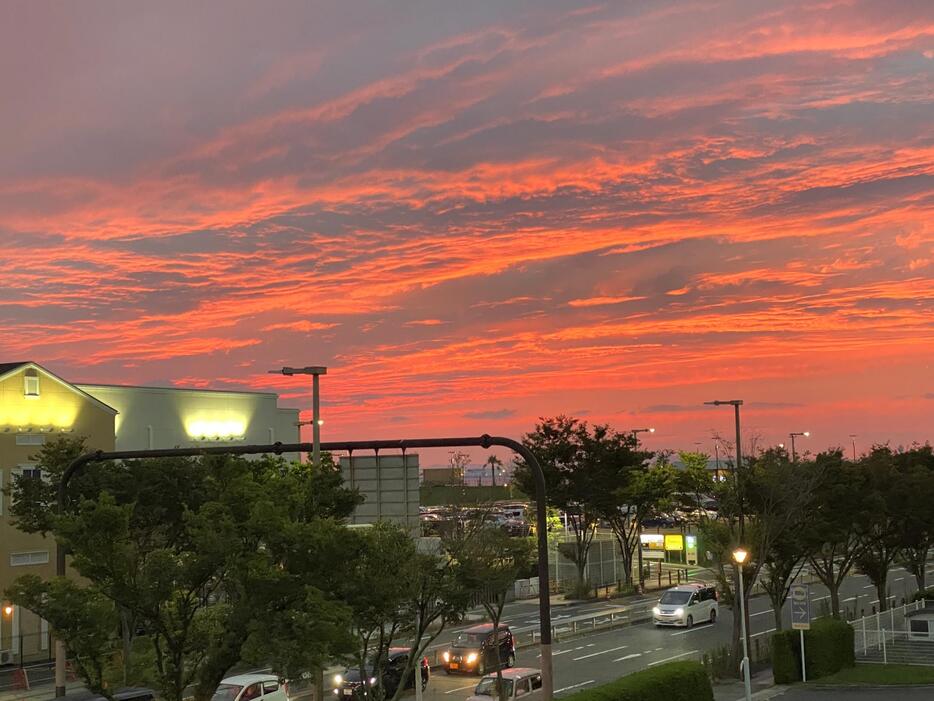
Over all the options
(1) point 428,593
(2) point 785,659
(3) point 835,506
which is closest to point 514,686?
(1) point 428,593

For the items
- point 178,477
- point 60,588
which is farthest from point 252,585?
point 178,477

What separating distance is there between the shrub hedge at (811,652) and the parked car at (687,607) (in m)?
13.3

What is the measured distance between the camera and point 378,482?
25484 millimetres

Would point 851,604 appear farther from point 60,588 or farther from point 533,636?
point 60,588

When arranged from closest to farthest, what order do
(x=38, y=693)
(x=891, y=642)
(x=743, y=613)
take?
(x=743, y=613)
(x=38, y=693)
(x=891, y=642)

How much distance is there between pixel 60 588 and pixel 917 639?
39.6 metres

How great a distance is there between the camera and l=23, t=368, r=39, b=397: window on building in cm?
5106

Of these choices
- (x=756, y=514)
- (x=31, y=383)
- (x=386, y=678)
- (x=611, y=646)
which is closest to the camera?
(x=386, y=678)

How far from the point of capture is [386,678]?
124ft

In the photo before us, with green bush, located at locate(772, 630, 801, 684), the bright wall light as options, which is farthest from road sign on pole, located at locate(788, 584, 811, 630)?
the bright wall light

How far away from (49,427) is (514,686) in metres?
29.4

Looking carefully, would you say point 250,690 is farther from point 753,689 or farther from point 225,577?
point 753,689

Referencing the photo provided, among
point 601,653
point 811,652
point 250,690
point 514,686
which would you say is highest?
point 250,690

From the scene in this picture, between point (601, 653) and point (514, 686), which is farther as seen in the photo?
point (601, 653)
